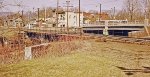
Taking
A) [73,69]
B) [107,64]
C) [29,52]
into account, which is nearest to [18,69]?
[73,69]

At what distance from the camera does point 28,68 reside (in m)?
15.7

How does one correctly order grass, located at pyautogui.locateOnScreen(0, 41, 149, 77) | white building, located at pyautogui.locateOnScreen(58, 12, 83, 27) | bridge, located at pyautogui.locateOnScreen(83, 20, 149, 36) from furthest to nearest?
white building, located at pyautogui.locateOnScreen(58, 12, 83, 27) < bridge, located at pyautogui.locateOnScreen(83, 20, 149, 36) < grass, located at pyautogui.locateOnScreen(0, 41, 149, 77)

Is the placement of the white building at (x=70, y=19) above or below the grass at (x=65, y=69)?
above

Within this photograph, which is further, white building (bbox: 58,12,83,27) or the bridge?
white building (bbox: 58,12,83,27)

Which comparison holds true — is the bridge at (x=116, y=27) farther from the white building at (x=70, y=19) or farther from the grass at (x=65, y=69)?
the grass at (x=65, y=69)

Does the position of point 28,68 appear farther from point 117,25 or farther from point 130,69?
point 117,25

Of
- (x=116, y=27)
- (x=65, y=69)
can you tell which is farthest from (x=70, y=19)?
(x=65, y=69)

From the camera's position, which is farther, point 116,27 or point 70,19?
point 70,19

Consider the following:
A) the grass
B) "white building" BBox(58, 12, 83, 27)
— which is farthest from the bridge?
the grass

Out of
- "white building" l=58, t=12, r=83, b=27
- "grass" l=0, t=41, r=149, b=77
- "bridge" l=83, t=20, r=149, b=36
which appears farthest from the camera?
"white building" l=58, t=12, r=83, b=27

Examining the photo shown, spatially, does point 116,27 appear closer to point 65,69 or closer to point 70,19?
point 70,19

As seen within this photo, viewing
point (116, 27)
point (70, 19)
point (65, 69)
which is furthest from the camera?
point (70, 19)

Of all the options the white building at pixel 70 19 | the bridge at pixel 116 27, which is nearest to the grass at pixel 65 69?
the bridge at pixel 116 27

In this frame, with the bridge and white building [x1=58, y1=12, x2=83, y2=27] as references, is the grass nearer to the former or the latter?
the bridge
